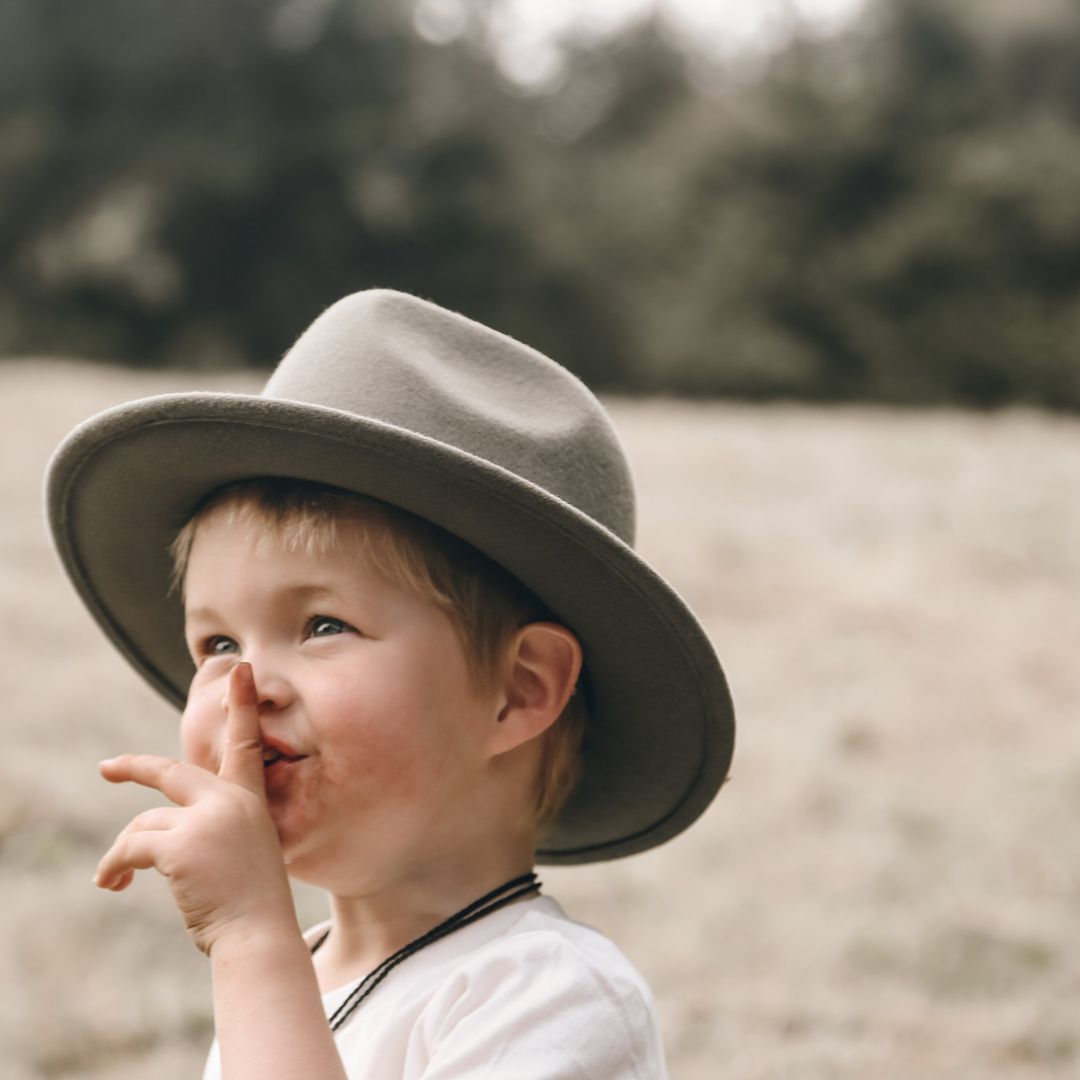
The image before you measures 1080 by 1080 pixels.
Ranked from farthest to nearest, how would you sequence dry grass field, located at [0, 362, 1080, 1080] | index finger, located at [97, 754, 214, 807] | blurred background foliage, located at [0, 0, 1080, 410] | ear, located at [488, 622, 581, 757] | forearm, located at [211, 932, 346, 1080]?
blurred background foliage, located at [0, 0, 1080, 410]
dry grass field, located at [0, 362, 1080, 1080]
ear, located at [488, 622, 581, 757]
index finger, located at [97, 754, 214, 807]
forearm, located at [211, 932, 346, 1080]

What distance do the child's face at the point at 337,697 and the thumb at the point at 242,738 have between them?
3 centimetres

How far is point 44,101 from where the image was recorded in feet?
59.7

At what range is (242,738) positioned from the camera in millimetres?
1182

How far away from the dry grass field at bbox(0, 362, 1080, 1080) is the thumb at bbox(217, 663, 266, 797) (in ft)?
4.49

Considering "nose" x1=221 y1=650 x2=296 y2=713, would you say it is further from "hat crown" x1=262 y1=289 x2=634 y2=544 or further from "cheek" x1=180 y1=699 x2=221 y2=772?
"hat crown" x1=262 y1=289 x2=634 y2=544

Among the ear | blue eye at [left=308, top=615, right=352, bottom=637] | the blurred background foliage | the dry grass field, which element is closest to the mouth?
blue eye at [left=308, top=615, right=352, bottom=637]

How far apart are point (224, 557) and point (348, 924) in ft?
1.32

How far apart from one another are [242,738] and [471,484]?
0.29 metres

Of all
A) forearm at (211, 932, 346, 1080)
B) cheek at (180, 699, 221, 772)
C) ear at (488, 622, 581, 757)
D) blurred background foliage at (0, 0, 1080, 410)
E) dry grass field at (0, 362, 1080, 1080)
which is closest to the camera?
forearm at (211, 932, 346, 1080)

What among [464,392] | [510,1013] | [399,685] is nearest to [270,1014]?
[510,1013]

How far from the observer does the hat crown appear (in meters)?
1.31

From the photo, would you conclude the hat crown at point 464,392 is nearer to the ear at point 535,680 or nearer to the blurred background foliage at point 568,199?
the ear at point 535,680

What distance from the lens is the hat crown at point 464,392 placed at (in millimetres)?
1308

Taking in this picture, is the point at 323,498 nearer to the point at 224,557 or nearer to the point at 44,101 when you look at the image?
the point at 224,557
